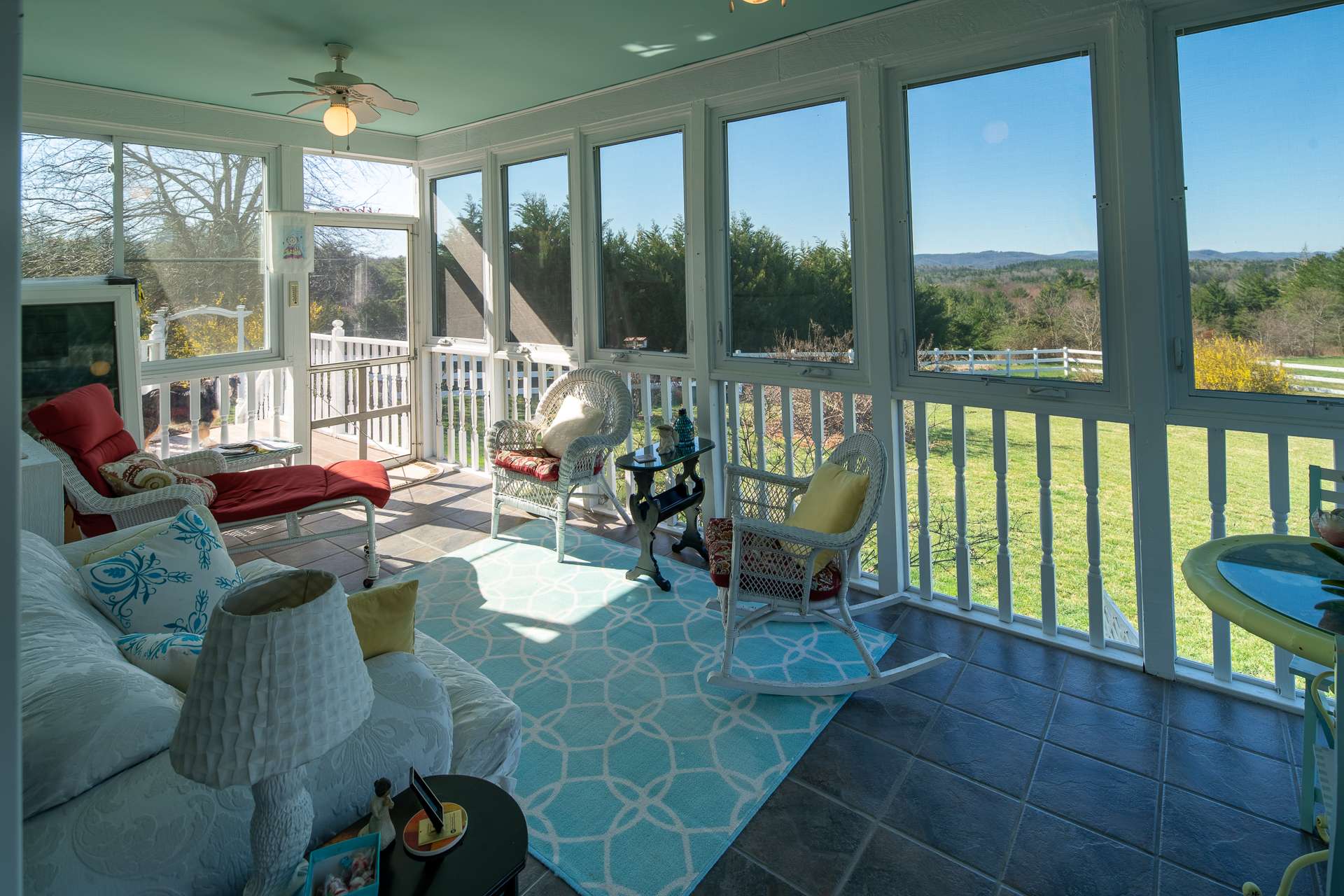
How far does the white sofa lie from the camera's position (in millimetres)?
1163

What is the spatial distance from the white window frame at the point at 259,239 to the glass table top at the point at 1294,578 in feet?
17.6

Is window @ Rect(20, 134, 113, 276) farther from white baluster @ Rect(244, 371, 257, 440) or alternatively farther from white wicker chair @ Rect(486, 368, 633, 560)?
white wicker chair @ Rect(486, 368, 633, 560)

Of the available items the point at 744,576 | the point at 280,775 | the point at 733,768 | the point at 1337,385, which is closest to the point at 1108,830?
the point at 733,768

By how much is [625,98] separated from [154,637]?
3842 mm

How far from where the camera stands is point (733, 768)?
2.37 metres

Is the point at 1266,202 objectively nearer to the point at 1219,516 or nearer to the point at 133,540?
the point at 1219,516

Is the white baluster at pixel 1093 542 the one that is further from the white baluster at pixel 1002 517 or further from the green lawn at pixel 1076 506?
the white baluster at pixel 1002 517

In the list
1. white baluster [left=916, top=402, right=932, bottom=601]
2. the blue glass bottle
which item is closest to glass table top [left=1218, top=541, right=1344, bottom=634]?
white baluster [left=916, top=402, right=932, bottom=601]

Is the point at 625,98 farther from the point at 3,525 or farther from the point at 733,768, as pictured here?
the point at 3,525

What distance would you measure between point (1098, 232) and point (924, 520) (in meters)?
1.44

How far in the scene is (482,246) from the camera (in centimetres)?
560

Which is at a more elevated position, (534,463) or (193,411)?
(193,411)

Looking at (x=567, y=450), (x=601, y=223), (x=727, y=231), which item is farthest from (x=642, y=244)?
(x=567, y=450)

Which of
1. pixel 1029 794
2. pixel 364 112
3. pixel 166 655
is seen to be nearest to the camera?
pixel 166 655
